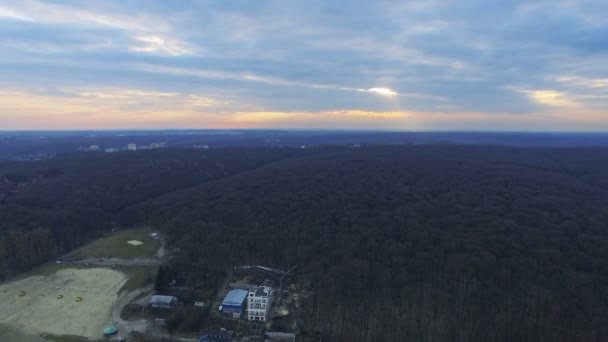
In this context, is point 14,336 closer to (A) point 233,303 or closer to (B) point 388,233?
(A) point 233,303

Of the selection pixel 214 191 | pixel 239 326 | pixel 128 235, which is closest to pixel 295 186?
pixel 214 191

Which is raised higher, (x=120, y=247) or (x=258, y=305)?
(x=120, y=247)

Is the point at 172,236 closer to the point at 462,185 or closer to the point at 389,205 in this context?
the point at 389,205

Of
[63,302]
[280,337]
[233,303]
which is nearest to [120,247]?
[63,302]

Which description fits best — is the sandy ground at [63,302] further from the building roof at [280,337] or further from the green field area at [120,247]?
the building roof at [280,337]

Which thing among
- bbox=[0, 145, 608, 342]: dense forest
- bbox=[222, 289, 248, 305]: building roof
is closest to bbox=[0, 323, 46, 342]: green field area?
bbox=[0, 145, 608, 342]: dense forest

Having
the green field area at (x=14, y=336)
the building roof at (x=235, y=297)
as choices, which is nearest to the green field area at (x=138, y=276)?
the green field area at (x=14, y=336)

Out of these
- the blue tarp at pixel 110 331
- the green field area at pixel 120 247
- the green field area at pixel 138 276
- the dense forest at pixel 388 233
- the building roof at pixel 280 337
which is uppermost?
the dense forest at pixel 388 233

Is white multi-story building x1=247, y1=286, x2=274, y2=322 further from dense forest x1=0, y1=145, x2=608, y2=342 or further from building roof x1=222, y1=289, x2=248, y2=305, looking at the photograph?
dense forest x1=0, y1=145, x2=608, y2=342
